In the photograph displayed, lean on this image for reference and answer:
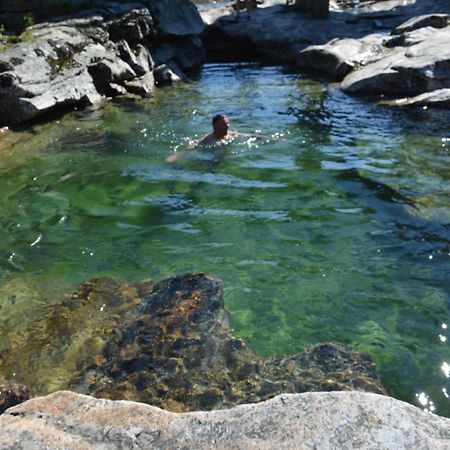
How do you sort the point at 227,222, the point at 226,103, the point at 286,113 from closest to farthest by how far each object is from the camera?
the point at 227,222
the point at 286,113
the point at 226,103

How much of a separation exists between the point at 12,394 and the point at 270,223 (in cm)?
395

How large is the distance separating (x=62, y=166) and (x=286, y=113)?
540cm

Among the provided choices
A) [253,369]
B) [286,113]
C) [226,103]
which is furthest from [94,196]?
[226,103]

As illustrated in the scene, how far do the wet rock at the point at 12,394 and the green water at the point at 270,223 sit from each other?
1.43ft

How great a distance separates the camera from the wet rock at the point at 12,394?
3807 mm

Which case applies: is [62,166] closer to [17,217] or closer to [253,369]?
[17,217]

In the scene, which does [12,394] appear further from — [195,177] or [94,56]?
[94,56]

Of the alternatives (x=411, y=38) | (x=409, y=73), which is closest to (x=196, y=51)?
(x=411, y=38)

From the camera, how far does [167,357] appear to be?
428 cm

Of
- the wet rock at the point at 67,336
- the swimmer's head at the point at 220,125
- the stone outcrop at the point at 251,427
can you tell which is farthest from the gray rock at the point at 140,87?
the stone outcrop at the point at 251,427

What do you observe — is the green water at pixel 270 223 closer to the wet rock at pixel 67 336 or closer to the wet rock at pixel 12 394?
the wet rock at pixel 67 336

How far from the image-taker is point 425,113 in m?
11.6

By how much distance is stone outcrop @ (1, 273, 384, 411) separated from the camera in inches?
156

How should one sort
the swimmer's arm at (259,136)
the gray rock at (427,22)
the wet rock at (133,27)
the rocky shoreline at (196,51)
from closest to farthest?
the swimmer's arm at (259,136), the rocky shoreline at (196,51), the wet rock at (133,27), the gray rock at (427,22)
